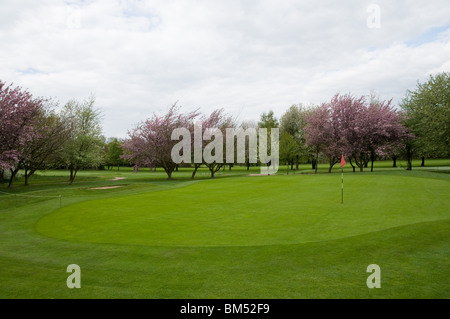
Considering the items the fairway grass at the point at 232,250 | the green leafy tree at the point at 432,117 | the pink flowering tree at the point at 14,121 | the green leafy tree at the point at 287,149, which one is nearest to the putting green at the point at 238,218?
the fairway grass at the point at 232,250

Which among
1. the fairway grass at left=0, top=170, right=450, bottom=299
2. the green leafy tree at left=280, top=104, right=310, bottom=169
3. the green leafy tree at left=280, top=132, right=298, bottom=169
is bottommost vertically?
the fairway grass at left=0, top=170, right=450, bottom=299

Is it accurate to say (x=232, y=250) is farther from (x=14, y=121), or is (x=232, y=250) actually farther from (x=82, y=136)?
(x=82, y=136)

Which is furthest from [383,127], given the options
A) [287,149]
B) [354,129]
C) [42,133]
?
[42,133]

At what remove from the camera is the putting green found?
10.9 m

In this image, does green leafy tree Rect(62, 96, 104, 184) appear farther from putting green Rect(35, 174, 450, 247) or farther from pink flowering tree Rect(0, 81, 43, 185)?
putting green Rect(35, 174, 450, 247)

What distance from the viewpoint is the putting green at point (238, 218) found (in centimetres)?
1086

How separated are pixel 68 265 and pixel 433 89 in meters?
51.9

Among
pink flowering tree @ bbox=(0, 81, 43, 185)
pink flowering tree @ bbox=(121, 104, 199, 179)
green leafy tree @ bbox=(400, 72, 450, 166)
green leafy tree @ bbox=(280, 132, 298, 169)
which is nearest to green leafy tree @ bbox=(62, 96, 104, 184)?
pink flowering tree @ bbox=(121, 104, 199, 179)

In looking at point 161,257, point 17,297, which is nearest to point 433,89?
point 161,257

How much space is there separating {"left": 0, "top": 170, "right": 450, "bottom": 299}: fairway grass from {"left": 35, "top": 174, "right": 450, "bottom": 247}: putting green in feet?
0.18

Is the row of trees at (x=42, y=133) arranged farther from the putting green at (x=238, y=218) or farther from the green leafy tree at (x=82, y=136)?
the putting green at (x=238, y=218)

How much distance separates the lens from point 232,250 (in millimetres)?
9172

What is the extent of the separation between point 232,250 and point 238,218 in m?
4.74
